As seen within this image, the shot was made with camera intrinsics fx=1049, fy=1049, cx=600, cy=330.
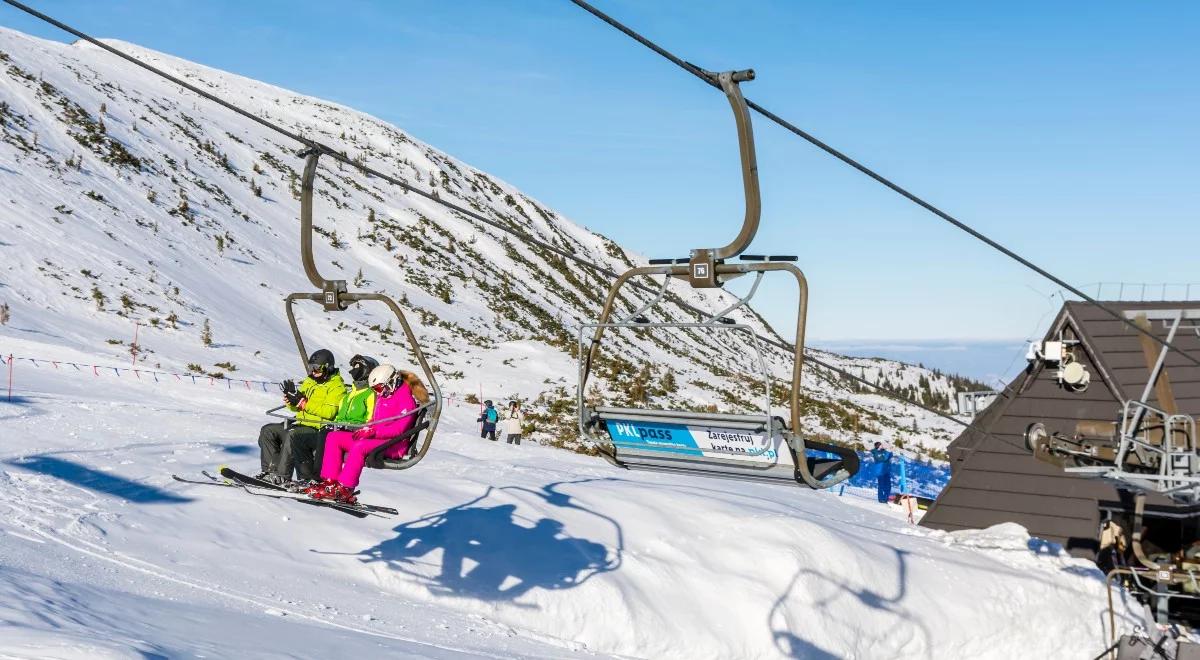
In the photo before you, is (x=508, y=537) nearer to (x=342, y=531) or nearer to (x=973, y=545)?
(x=342, y=531)

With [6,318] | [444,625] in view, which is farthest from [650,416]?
[6,318]

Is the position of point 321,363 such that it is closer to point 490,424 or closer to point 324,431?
point 324,431

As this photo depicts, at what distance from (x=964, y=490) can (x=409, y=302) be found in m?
26.7

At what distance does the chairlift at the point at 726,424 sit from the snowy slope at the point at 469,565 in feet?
11.7

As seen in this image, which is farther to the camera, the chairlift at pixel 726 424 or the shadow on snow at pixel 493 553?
the shadow on snow at pixel 493 553

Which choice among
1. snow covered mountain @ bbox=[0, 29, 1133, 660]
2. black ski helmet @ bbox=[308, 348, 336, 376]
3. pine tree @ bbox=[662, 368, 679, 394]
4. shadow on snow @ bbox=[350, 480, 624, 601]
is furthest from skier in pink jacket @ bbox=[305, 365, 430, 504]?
pine tree @ bbox=[662, 368, 679, 394]

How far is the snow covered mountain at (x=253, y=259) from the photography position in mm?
30141

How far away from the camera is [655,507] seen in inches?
713

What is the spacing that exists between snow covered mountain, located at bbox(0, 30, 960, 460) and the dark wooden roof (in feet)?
35.7

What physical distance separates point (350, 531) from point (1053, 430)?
46.9 ft

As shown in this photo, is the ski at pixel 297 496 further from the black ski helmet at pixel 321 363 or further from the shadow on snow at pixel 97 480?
the shadow on snow at pixel 97 480

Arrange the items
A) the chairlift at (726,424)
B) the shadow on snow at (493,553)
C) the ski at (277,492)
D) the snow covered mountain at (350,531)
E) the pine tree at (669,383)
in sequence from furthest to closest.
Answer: the pine tree at (669,383) → the shadow on snow at (493,553) → the snow covered mountain at (350,531) → the ski at (277,492) → the chairlift at (726,424)

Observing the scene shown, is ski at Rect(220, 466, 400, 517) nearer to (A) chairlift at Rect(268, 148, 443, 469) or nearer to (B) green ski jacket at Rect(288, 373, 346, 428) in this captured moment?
(A) chairlift at Rect(268, 148, 443, 469)

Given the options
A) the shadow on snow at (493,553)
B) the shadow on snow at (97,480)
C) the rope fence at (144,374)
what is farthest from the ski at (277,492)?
the rope fence at (144,374)
